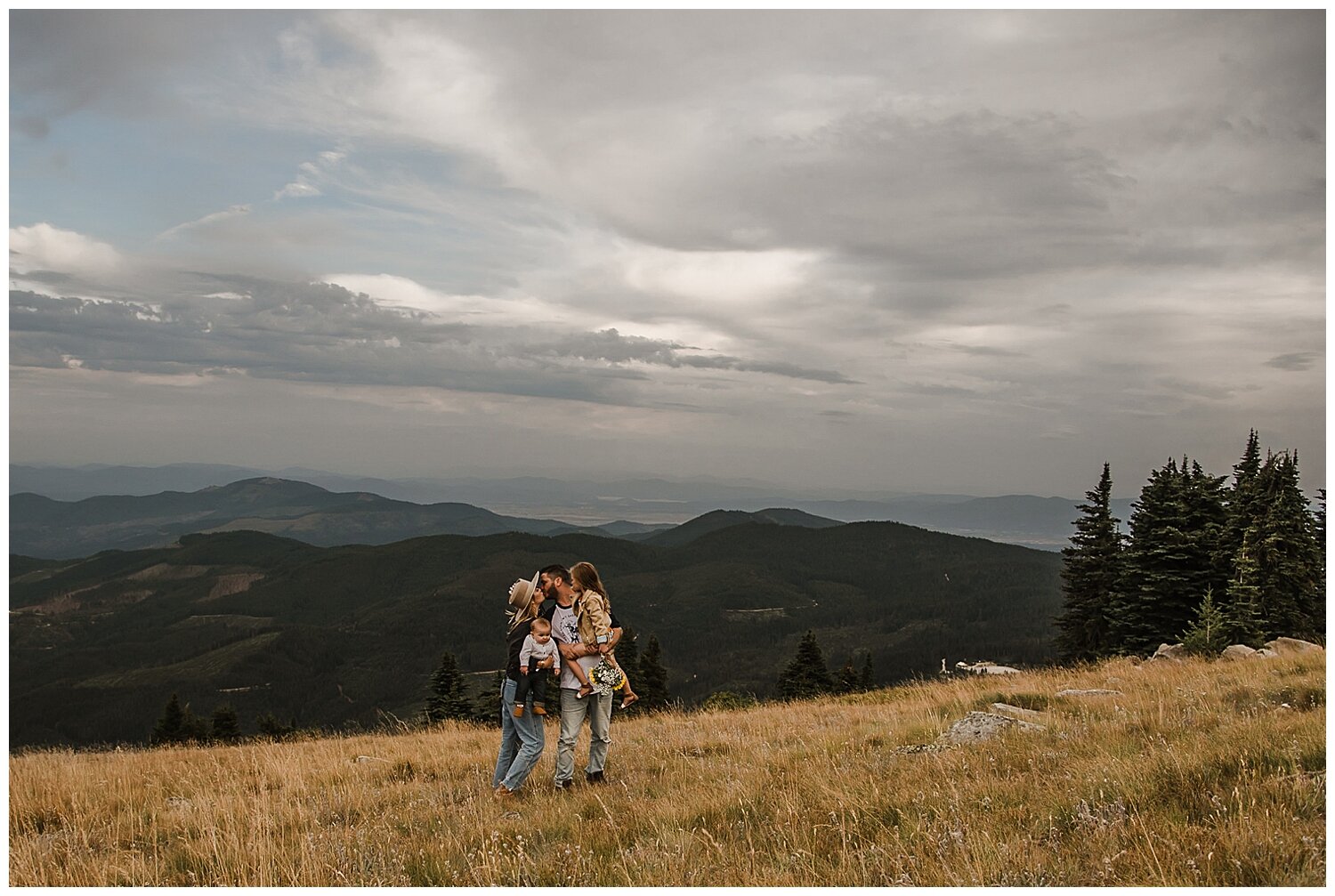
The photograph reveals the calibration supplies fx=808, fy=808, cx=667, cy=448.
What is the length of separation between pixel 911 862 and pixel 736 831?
1.55 m

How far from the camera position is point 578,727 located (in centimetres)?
883

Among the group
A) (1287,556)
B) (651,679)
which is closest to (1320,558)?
(1287,556)

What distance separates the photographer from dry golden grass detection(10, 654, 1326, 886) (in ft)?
17.5

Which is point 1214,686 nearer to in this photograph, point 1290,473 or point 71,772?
point 71,772

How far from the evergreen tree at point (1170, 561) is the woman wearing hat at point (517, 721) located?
33.5 m

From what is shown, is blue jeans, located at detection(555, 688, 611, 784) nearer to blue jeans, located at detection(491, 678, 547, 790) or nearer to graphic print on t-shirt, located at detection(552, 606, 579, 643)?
blue jeans, located at detection(491, 678, 547, 790)

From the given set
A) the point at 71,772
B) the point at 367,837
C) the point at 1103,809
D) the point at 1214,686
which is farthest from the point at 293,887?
the point at 1214,686

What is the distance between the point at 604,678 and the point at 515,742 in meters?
1.27

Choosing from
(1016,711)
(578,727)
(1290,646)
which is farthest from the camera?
(1290,646)

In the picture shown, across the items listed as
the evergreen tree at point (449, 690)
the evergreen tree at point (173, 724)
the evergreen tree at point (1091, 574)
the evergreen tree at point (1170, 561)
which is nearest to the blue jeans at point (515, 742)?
the evergreen tree at point (1170, 561)

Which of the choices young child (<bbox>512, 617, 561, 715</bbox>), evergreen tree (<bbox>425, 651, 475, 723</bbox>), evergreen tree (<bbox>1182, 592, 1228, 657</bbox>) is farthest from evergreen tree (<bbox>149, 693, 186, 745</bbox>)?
evergreen tree (<bbox>1182, 592, 1228, 657</bbox>)

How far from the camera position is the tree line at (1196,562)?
29.9 m

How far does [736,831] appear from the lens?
6418 millimetres

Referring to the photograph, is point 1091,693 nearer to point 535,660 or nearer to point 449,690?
point 535,660
